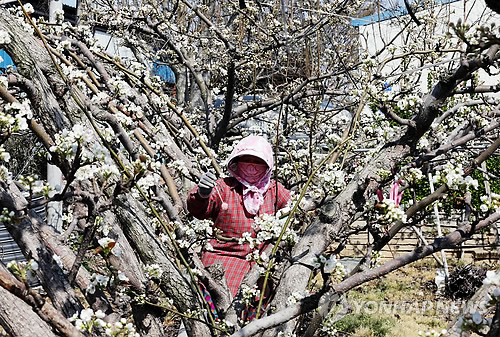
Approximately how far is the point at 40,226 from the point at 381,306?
4.99 m

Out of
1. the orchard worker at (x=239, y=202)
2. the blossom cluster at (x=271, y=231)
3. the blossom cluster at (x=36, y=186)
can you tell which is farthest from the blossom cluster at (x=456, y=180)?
the orchard worker at (x=239, y=202)

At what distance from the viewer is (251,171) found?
3572 mm

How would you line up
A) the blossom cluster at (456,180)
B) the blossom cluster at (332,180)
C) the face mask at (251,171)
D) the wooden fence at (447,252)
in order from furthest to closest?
1. the wooden fence at (447,252)
2. the face mask at (251,171)
3. the blossom cluster at (332,180)
4. the blossom cluster at (456,180)

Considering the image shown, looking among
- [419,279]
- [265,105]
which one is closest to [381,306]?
[419,279]

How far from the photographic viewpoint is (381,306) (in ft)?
20.1

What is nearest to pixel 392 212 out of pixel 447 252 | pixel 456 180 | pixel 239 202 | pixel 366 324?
pixel 456 180

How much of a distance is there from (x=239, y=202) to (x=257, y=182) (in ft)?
0.69

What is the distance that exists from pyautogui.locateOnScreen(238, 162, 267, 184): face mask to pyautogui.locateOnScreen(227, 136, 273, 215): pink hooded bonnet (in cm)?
2

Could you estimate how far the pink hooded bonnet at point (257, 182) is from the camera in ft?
11.4

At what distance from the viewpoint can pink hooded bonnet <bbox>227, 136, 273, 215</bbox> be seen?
3.47 m

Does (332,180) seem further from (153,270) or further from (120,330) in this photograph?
(120,330)

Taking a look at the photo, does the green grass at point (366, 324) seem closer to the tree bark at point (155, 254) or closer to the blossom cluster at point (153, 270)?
the tree bark at point (155, 254)

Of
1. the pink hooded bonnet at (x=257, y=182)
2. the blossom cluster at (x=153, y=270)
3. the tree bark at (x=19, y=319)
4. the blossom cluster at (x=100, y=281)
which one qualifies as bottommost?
the tree bark at (x=19, y=319)

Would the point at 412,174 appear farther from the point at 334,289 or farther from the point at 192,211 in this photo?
the point at 192,211
